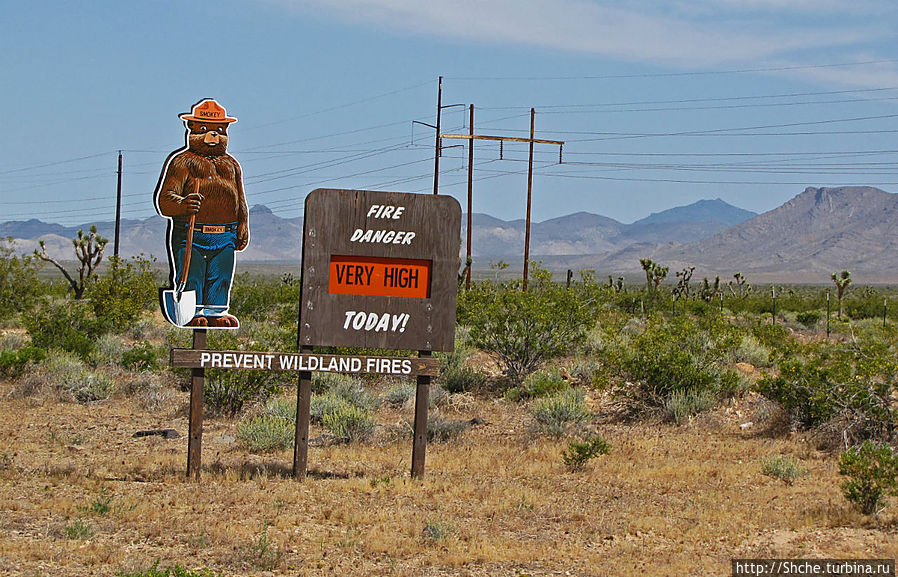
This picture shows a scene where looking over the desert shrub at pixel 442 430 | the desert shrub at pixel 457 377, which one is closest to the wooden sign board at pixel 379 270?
the desert shrub at pixel 442 430

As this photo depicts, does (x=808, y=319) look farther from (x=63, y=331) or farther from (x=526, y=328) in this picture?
(x=63, y=331)

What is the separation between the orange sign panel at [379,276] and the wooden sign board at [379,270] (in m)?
0.01

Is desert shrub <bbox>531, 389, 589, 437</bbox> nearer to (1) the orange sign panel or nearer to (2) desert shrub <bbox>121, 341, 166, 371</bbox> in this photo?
(1) the orange sign panel

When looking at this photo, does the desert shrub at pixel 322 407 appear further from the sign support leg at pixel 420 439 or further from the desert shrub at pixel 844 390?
the desert shrub at pixel 844 390

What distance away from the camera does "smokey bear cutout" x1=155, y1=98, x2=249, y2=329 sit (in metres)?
11.9

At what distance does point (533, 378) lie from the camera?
1981cm

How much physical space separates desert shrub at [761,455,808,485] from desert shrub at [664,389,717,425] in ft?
11.9

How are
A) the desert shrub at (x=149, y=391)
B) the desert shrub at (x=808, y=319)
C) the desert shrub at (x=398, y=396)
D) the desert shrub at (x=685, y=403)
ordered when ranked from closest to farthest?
the desert shrub at (x=685, y=403)
the desert shrub at (x=149, y=391)
the desert shrub at (x=398, y=396)
the desert shrub at (x=808, y=319)

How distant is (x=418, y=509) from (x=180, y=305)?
4.06m

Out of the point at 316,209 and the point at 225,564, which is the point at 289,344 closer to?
the point at 316,209

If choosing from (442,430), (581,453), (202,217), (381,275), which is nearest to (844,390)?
(581,453)

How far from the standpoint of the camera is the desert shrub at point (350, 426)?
581 inches

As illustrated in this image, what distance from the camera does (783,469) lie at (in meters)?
12.4

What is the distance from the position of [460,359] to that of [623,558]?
511 inches
